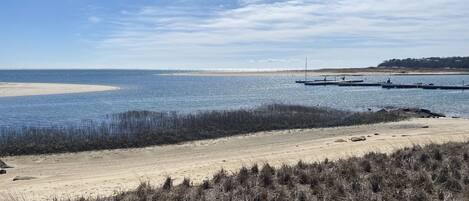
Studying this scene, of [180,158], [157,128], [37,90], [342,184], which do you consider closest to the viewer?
[342,184]

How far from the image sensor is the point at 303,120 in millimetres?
40250

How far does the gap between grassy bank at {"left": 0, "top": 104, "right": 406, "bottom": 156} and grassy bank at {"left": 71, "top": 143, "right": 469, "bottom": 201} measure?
18169mm

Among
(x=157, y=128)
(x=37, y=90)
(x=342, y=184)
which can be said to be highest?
(x=342, y=184)

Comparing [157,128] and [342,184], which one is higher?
[342,184]

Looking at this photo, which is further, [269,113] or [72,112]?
[72,112]

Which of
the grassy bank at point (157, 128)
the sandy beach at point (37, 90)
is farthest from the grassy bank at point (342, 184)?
the sandy beach at point (37, 90)

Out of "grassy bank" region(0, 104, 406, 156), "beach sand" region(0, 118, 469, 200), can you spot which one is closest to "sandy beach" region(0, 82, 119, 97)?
"grassy bank" region(0, 104, 406, 156)

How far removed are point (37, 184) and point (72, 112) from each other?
32661mm

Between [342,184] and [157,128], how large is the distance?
996 inches

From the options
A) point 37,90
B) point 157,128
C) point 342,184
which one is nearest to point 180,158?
point 157,128

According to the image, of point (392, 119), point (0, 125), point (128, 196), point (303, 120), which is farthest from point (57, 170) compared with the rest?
point (392, 119)

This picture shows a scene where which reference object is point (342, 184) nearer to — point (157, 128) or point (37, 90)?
point (157, 128)

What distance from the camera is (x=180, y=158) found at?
24500 millimetres

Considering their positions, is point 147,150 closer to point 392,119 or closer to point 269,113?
point 269,113
